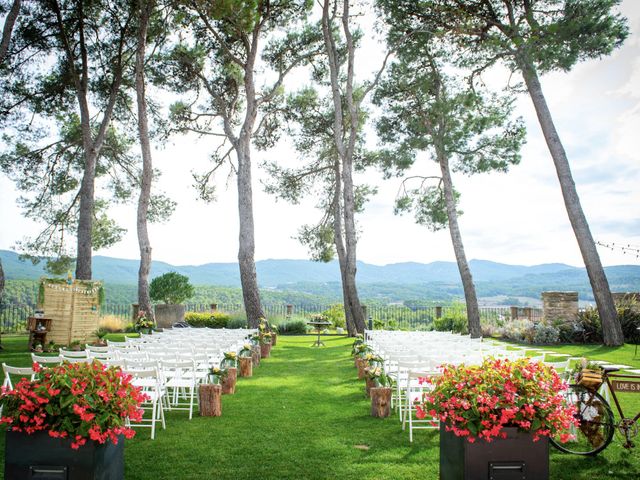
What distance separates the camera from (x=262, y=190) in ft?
71.1

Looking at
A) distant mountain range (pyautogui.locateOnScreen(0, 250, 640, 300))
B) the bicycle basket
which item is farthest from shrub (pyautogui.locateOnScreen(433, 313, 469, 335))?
distant mountain range (pyautogui.locateOnScreen(0, 250, 640, 300))

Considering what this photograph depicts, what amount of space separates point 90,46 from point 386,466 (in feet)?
63.1

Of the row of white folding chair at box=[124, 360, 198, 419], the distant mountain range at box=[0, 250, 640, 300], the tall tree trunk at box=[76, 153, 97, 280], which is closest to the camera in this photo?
the row of white folding chair at box=[124, 360, 198, 419]

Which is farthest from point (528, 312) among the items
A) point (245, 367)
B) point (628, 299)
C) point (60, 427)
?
point (60, 427)

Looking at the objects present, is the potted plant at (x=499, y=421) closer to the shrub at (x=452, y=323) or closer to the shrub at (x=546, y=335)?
the shrub at (x=546, y=335)

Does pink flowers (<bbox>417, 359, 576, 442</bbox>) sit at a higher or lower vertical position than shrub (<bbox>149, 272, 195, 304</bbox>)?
lower

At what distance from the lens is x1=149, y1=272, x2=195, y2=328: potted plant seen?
19484 mm

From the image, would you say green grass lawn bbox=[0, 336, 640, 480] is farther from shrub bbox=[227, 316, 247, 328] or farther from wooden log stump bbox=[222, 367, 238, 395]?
shrub bbox=[227, 316, 247, 328]

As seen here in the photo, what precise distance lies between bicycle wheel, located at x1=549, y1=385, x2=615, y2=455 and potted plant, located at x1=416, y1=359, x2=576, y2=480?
57.4 inches

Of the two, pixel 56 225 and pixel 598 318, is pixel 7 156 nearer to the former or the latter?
pixel 56 225

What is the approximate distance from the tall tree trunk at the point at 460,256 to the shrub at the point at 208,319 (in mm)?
9054

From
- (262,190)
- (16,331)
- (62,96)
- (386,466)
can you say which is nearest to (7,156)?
(62,96)

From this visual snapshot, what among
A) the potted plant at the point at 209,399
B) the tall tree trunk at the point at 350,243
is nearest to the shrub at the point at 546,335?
the tall tree trunk at the point at 350,243

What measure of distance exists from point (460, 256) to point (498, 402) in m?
14.1
